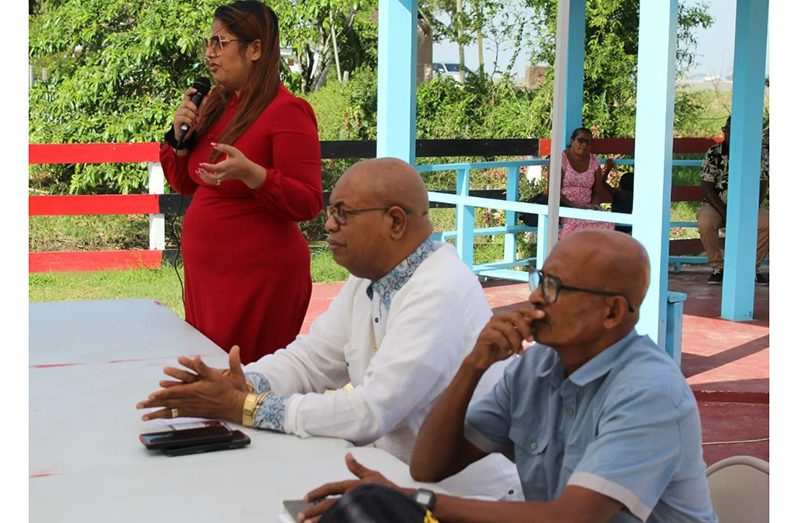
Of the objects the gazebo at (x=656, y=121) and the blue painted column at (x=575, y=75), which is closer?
the gazebo at (x=656, y=121)

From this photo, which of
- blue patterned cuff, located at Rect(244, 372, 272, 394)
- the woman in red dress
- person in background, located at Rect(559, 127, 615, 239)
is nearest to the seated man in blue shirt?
blue patterned cuff, located at Rect(244, 372, 272, 394)

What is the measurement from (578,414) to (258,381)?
101 centimetres

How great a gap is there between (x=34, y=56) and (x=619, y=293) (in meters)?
11.8

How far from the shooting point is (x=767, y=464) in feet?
6.74

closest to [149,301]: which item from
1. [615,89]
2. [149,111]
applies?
[149,111]

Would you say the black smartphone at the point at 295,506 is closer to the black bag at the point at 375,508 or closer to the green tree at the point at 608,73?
the black bag at the point at 375,508

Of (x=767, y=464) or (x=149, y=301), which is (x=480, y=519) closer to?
(x=767, y=464)

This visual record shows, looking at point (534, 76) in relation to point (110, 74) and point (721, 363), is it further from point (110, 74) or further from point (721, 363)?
point (721, 363)

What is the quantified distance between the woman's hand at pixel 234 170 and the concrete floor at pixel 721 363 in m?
2.55

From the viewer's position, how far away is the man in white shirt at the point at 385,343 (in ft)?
8.06

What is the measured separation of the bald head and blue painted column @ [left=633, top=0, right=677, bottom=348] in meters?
3.67

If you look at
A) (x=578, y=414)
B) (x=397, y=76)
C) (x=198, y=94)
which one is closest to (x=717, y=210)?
(x=397, y=76)

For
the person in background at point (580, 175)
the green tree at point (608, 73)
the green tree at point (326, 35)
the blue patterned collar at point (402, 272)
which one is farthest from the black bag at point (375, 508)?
the green tree at point (608, 73)

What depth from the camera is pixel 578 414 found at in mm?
2055
